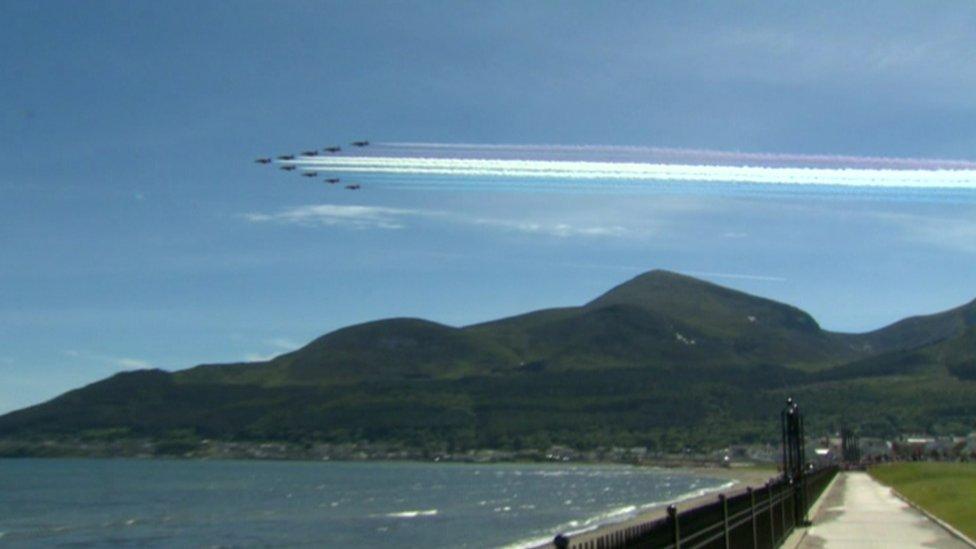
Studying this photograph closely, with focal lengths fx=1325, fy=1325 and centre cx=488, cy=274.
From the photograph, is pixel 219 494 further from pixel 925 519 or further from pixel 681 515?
pixel 681 515

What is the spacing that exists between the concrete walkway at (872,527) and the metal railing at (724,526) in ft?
2.67

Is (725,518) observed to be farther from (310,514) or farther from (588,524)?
(310,514)

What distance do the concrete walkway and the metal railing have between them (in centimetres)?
81

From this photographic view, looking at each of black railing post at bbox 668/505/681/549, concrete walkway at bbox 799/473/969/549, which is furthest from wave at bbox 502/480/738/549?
black railing post at bbox 668/505/681/549

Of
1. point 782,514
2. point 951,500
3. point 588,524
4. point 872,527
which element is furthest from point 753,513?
point 588,524

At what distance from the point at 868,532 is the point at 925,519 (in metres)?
5.24

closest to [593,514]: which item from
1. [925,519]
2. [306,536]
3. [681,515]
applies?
[306,536]

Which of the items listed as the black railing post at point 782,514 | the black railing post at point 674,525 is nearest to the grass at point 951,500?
the black railing post at point 782,514

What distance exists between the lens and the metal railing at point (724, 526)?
11789 mm

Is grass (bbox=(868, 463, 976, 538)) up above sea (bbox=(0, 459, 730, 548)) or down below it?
above

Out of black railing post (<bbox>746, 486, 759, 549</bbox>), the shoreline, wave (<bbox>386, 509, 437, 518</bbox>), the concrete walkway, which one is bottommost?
wave (<bbox>386, 509, 437, 518</bbox>)

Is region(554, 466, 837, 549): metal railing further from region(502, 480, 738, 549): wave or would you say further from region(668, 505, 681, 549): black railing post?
region(502, 480, 738, 549): wave

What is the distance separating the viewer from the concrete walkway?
25.5 meters

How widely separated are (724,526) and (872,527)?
14513 millimetres
